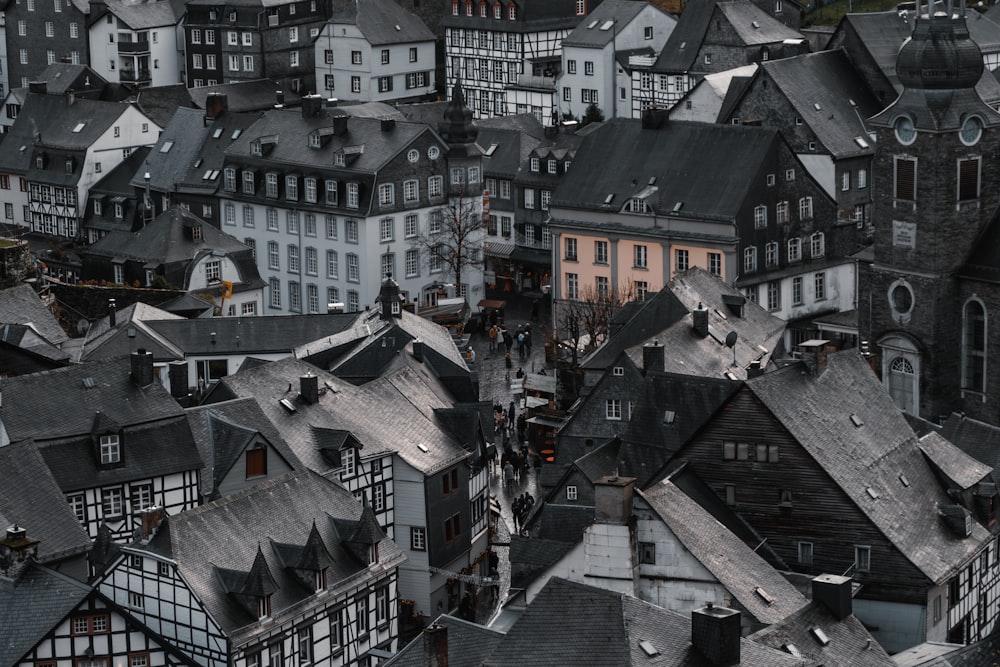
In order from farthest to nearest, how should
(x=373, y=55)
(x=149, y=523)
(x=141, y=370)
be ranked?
1. (x=373, y=55)
2. (x=141, y=370)
3. (x=149, y=523)

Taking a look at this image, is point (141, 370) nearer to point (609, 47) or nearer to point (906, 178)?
point (906, 178)

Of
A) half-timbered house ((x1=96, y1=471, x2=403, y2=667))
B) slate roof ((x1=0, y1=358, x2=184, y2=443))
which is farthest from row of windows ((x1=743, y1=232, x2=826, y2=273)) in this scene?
half-timbered house ((x1=96, y1=471, x2=403, y2=667))

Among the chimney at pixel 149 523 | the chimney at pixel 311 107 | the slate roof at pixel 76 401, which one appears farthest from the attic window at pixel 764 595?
the chimney at pixel 311 107

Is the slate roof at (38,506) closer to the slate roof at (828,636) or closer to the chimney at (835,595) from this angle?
the slate roof at (828,636)

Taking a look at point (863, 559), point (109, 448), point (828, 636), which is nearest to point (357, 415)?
point (109, 448)

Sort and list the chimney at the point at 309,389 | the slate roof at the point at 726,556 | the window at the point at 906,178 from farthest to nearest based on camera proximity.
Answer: the window at the point at 906,178 < the chimney at the point at 309,389 < the slate roof at the point at 726,556

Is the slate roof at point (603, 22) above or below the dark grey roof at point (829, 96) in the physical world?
above
